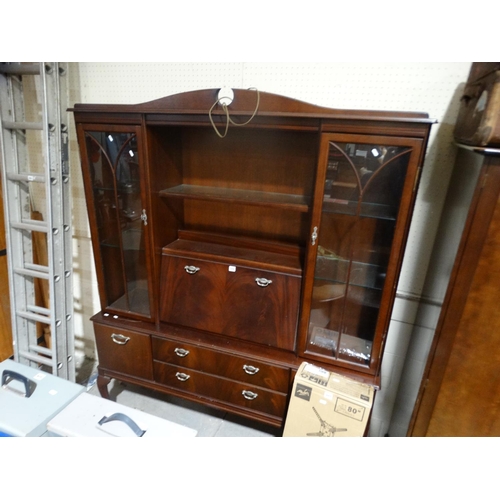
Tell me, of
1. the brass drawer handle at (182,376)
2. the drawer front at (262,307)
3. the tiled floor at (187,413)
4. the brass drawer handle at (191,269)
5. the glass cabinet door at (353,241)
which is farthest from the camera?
the tiled floor at (187,413)

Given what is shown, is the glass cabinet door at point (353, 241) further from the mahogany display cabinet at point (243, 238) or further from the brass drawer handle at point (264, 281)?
the brass drawer handle at point (264, 281)

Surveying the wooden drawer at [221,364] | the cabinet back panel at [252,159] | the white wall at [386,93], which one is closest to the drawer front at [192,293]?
the wooden drawer at [221,364]

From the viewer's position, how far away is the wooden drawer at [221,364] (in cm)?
148

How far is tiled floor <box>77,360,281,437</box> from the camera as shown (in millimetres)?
1805

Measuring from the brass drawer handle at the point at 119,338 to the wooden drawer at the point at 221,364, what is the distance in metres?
0.17

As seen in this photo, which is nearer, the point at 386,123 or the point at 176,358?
the point at 386,123

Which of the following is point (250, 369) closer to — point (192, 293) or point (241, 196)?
point (192, 293)

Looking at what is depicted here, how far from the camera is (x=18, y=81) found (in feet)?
5.27

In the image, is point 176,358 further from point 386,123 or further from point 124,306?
point 386,123

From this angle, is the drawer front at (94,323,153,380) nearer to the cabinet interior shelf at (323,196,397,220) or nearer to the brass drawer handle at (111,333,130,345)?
the brass drawer handle at (111,333,130,345)

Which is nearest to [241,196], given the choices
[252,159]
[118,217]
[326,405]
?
[252,159]

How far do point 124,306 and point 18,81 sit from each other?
1.30 m

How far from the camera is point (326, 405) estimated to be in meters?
1.31

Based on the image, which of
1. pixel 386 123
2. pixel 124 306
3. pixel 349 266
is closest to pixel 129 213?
pixel 124 306
